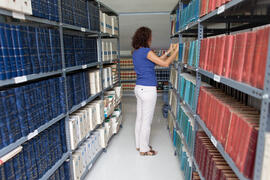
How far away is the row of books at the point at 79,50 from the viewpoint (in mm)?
1844

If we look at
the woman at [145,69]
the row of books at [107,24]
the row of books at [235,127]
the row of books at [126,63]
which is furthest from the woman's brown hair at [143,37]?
the row of books at [126,63]

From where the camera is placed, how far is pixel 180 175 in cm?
224

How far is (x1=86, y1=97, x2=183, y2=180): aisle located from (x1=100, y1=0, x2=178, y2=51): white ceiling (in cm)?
251

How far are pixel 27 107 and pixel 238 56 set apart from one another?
4.21 feet

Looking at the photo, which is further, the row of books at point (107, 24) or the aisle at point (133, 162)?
the row of books at point (107, 24)

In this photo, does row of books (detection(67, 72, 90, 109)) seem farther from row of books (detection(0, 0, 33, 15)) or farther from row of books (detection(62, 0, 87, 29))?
row of books (detection(0, 0, 33, 15))

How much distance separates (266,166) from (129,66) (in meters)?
5.47

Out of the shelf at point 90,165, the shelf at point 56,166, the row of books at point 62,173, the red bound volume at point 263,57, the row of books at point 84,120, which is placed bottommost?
the shelf at point 90,165

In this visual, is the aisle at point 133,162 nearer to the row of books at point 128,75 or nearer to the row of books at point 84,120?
the row of books at point 84,120

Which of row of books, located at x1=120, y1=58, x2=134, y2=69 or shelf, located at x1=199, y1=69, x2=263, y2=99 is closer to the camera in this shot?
shelf, located at x1=199, y1=69, x2=263, y2=99

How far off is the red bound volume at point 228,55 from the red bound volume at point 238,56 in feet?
0.13

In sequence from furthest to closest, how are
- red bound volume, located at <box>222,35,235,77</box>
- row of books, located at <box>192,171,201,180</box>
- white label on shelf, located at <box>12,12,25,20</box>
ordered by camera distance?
row of books, located at <box>192,171,201,180</box> < white label on shelf, located at <box>12,12,25,20</box> < red bound volume, located at <box>222,35,235,77</box>

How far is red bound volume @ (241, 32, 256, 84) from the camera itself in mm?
829

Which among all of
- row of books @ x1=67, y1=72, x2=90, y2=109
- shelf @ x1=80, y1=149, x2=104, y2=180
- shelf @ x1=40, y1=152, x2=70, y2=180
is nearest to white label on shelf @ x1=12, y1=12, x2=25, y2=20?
row of books @ x1=67, y1=72, x2=90, y2=109
